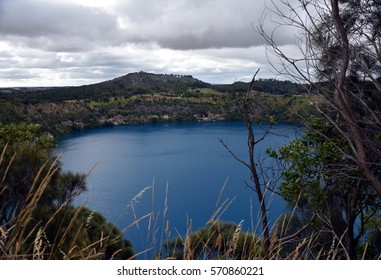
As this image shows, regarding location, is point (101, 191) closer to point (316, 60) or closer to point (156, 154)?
point (156, 154)

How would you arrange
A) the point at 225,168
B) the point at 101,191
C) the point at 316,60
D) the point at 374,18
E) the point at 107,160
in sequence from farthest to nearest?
1. the point at 107,160
2. the point at 225,168
3. the point at 101,191
4. the point at 374,18
5. the point at 316,60

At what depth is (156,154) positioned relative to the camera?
3297cm

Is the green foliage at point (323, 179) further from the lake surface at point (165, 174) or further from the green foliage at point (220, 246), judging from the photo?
the lake surface at point (165, 174)

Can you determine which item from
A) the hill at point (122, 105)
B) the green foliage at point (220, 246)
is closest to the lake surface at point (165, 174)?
the hill at point (122, 105)

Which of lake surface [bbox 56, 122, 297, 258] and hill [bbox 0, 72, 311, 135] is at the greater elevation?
hill [bbox 0, 72, 311, 135]

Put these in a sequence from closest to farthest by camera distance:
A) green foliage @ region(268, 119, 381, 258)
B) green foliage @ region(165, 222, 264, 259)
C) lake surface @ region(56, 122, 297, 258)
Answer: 1. green foliage @ region(165, 222, 264, 259)
2. green foliage @ region(268, 119, 381, 258)
3. lake surface @ region(56, 122, 297, 258)

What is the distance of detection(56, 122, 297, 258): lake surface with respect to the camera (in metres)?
17.1

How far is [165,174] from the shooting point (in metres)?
25.4

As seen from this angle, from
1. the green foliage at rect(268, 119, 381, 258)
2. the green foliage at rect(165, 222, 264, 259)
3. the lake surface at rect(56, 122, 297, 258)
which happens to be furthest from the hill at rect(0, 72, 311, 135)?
the green foliage at rect(165, 222, 264, 259)

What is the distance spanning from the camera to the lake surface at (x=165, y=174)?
56.0ft

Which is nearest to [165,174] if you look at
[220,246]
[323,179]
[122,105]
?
[323,179]

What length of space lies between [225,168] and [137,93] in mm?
37957

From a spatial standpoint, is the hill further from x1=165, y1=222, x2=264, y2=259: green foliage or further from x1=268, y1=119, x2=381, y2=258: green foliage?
x1=165, y1=222, x2=264, y2=259: green foliage
